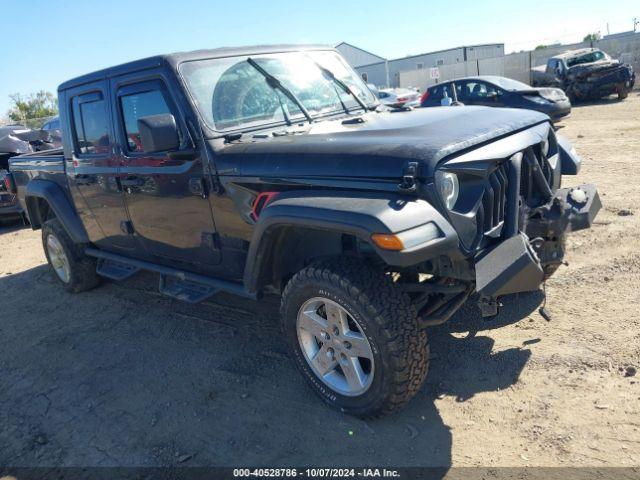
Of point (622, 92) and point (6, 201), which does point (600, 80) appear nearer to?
point (622, 92)

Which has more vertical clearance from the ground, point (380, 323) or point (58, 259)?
point (380, 323)

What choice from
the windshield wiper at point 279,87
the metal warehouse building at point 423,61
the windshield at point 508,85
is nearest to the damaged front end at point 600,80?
the windshield at point 508,85

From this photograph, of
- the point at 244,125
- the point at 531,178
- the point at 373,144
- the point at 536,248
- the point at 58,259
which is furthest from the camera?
the point at 58,259

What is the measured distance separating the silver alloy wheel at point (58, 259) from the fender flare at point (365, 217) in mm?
3576

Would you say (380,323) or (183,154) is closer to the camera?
(380,323)

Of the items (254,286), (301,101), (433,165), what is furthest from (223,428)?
(301,101)

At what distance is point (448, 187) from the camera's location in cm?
274

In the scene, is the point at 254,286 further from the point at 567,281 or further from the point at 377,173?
the point at 567,281

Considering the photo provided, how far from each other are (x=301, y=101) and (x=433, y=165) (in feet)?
5.28

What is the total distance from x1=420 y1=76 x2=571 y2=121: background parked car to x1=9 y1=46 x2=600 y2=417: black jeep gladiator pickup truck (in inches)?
393

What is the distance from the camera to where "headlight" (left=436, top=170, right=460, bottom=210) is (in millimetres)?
2660

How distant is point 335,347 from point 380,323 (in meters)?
0.44

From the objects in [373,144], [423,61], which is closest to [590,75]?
[373,144]

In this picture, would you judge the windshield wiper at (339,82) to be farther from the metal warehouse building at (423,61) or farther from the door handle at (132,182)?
the metal warehouse building at (423,61)
